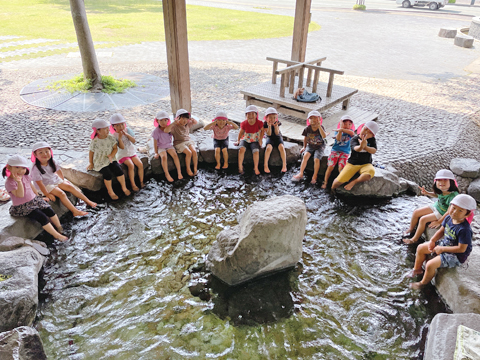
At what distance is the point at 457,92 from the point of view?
9.73m

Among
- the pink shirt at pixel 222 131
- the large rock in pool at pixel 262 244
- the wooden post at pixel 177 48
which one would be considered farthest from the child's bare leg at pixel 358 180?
the wooden post at pixel 177 48

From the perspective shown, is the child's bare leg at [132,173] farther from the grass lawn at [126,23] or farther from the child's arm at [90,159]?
the grass lawn at [126,23]

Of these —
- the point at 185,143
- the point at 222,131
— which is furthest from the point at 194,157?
the point at 222,131

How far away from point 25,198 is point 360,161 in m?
4.48

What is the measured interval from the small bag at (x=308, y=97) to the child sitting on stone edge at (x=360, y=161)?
2227 millimetres

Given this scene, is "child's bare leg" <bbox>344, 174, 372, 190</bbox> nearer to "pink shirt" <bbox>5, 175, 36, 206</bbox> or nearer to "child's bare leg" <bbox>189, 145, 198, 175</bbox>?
"child's bare leg" <bbox>189, 145, 198, 175</bbox>

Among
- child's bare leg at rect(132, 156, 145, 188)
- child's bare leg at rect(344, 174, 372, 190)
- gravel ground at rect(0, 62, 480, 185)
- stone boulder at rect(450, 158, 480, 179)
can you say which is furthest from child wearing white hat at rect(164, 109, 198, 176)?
stone boulder at rect(450, 158, 480, 179)

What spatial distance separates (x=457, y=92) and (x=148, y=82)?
9059 mm

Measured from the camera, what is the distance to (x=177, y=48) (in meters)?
6.07

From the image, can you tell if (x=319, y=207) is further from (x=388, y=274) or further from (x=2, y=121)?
(x=2, y=121)

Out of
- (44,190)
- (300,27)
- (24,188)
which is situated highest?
(300,27)

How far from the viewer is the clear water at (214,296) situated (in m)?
3.00

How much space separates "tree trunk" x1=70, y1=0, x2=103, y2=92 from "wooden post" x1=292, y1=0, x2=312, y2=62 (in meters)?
5.21

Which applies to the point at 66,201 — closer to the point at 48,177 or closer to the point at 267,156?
the point at 48,177
